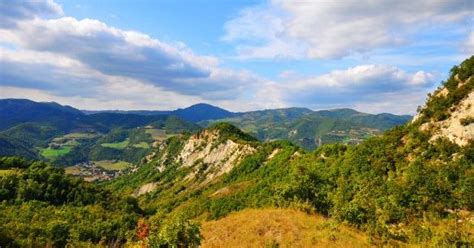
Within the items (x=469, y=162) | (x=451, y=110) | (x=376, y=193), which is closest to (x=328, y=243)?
(x=376, y=193)

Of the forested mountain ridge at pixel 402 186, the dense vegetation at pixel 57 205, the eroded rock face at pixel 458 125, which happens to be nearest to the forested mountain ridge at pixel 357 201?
the forested mountain ridge at pixel 402 186

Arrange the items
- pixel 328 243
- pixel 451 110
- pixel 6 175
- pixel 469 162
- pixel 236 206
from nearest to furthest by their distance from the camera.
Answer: pixel 328 243
pixel 469 162
pixel 451 110
pixel 236 206
pixel 6 175

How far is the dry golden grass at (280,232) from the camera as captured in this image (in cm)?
2800

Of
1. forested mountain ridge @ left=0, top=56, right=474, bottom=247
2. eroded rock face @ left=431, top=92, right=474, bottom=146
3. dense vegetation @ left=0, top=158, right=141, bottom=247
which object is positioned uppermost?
eroded rock face @ left=431, top=92, right=474, bottom=146

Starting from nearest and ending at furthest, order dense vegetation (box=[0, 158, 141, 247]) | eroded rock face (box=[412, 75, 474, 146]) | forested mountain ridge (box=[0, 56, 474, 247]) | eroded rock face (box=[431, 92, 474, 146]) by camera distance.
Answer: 1. forested mountain ridge (box=[0, 56, 474, 247])
2. eroded rock face (box=[431, 92, 474, 146])
3. eroded rock face (box=[412, 75, 474, 146])
4. dense vegetation (box=[0, 158, 141, 247])

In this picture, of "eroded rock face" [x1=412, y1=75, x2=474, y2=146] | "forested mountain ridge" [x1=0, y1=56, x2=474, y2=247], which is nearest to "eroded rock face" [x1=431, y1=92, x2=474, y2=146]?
"eroded rock face" [x1=412, y1=75, x2=474, y2=146]

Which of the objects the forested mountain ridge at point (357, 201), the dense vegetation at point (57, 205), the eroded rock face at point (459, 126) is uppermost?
the eroded rock face at point (459, 126)

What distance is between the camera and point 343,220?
3528cm

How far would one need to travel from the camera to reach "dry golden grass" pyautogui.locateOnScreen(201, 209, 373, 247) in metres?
28.0

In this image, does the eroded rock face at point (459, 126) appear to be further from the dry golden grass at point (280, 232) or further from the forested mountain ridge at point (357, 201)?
the dry golden grass at point (280, 232)

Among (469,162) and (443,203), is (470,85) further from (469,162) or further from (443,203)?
(443,203)

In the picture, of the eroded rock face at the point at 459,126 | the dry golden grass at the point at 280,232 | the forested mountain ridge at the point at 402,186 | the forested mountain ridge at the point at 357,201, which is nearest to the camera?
the dry golden grass at the point at 280,232

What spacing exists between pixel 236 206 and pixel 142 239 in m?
129

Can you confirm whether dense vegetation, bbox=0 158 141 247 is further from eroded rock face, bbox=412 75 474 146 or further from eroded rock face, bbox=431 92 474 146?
eroded rock face, bbox=431 92 474 146
